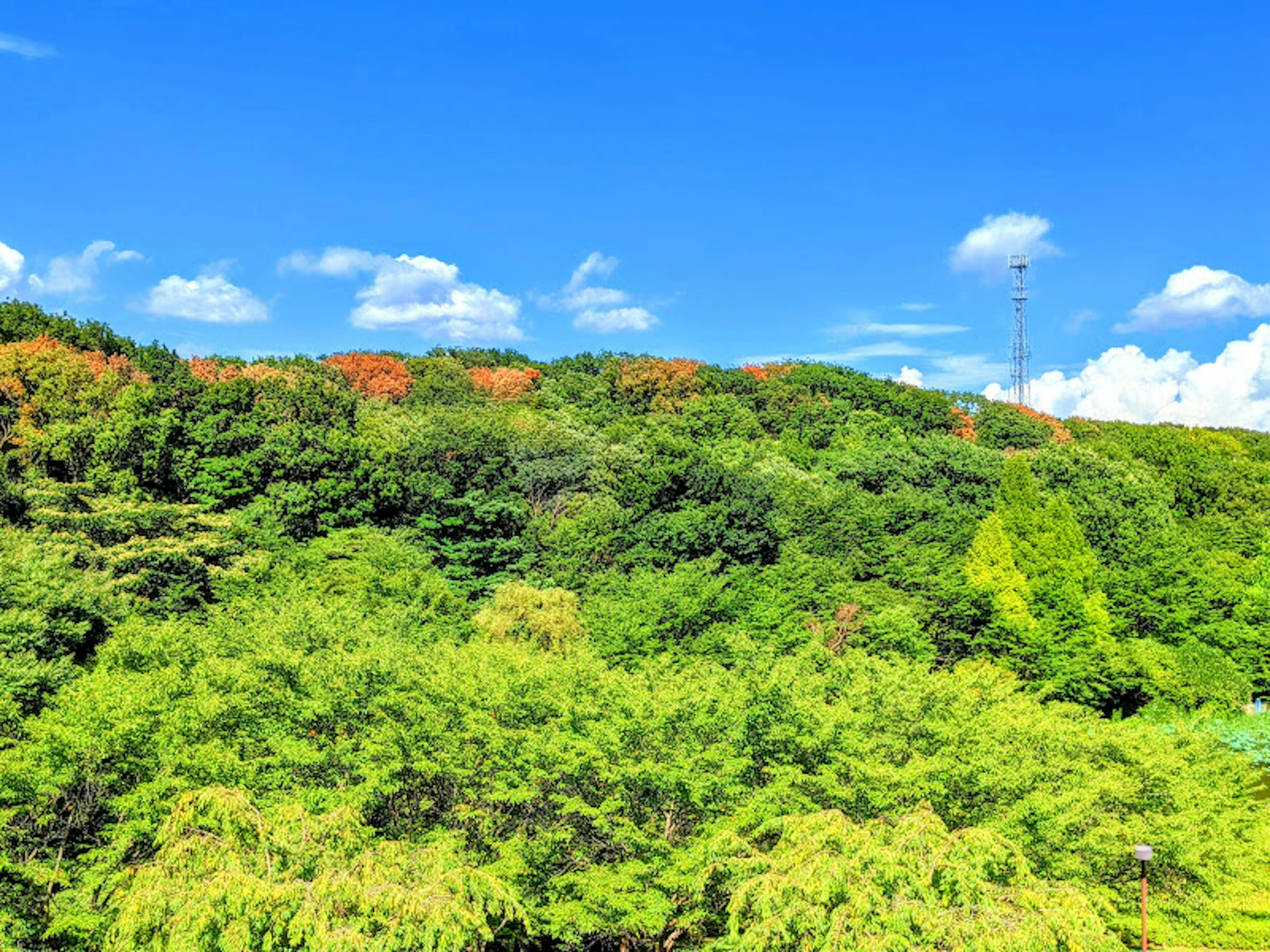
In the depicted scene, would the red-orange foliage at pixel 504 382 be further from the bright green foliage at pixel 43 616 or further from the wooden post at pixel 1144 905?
the wooden post at pixel 1144 905

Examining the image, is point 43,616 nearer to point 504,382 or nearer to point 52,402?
point 52,402

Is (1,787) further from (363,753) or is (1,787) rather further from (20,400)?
(20,400)

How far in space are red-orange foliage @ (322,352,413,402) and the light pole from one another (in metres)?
53.6

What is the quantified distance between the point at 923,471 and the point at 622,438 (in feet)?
62.6

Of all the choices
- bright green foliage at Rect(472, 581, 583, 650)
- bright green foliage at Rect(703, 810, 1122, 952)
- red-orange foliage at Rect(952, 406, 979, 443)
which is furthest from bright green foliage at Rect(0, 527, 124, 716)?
red-orange foliage at Rect(952, 406, 979, 443)

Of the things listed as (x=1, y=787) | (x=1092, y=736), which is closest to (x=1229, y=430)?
(x=1092, y=736)

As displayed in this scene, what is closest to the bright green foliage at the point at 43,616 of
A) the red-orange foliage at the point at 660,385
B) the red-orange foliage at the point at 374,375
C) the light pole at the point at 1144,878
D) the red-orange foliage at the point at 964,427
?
the light pole at the point at 1144,878

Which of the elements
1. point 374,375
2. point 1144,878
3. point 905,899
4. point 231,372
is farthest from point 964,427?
point 905,899

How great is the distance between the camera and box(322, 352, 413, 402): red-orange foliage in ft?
214

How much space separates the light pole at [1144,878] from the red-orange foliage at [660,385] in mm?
52028

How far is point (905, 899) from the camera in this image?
10.5 metres

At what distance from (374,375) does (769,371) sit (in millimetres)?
34167

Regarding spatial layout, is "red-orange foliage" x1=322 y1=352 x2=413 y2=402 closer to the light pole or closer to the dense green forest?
the dense green forest

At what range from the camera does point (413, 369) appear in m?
72.1
